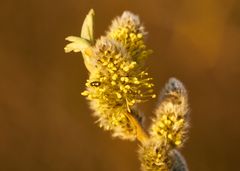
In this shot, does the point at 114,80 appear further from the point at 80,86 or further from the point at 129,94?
the point at 80,86

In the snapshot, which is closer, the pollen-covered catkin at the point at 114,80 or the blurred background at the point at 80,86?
the pollen-covered catkin at the point at 114,80

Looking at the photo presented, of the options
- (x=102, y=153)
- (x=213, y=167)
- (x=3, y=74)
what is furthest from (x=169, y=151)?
(x=3, y=74)

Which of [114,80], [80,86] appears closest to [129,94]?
[114,80]

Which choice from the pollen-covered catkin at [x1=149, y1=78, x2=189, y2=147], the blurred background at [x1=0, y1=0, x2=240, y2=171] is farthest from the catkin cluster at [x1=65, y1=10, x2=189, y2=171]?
the blurred background at [x1=0, y1=0, x2=240, y2=171]

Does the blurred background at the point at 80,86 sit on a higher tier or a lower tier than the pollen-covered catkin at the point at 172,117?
higher

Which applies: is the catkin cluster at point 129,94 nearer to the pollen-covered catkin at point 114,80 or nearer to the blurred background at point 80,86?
the pollen-covered catkin at point 114,80

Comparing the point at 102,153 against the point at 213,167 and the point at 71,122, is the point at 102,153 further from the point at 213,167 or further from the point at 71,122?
the point at 213,167

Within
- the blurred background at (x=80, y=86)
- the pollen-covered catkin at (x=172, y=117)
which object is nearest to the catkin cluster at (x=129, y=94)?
the pollen-covered catkin at (x=172, y=117)

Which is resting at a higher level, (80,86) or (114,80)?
(80,86)
